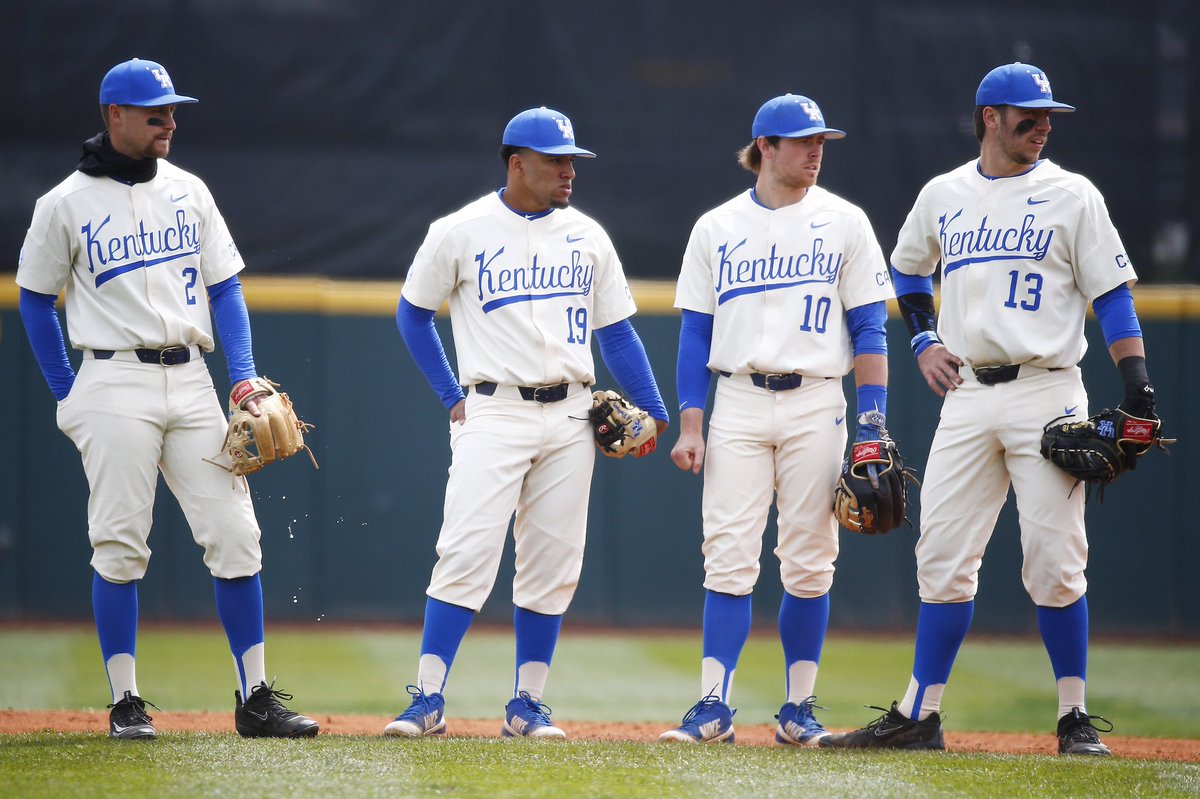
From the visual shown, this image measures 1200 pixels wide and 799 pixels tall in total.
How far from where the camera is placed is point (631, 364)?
13.4 feet

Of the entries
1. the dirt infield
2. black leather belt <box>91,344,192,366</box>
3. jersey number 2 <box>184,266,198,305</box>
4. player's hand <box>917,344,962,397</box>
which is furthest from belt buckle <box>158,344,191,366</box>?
player's hand <box>917,344,962,397</box>

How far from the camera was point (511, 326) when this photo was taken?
12.5 feet

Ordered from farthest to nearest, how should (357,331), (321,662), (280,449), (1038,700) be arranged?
(357,331)
(321,662)
(1038,700)
(280,449)

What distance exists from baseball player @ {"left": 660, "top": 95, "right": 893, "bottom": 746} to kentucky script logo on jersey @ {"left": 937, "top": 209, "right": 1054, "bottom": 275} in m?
0.21

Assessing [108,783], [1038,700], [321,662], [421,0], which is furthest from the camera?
[421,0]

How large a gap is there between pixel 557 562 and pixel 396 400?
359cm

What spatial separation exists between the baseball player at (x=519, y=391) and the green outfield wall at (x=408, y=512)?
3.25 meters

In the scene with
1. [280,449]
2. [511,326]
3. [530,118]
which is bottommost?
[280,449]

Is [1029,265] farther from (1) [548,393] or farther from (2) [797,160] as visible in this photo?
(1) [548,393]

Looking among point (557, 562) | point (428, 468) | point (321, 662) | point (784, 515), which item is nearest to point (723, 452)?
point (784, 515)

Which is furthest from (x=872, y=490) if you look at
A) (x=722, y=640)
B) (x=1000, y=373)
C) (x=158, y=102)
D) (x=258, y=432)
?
(x=158, y=102)

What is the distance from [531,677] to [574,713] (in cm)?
127

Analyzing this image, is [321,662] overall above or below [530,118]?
below

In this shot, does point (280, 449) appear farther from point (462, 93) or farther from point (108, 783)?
point (462, 93)
